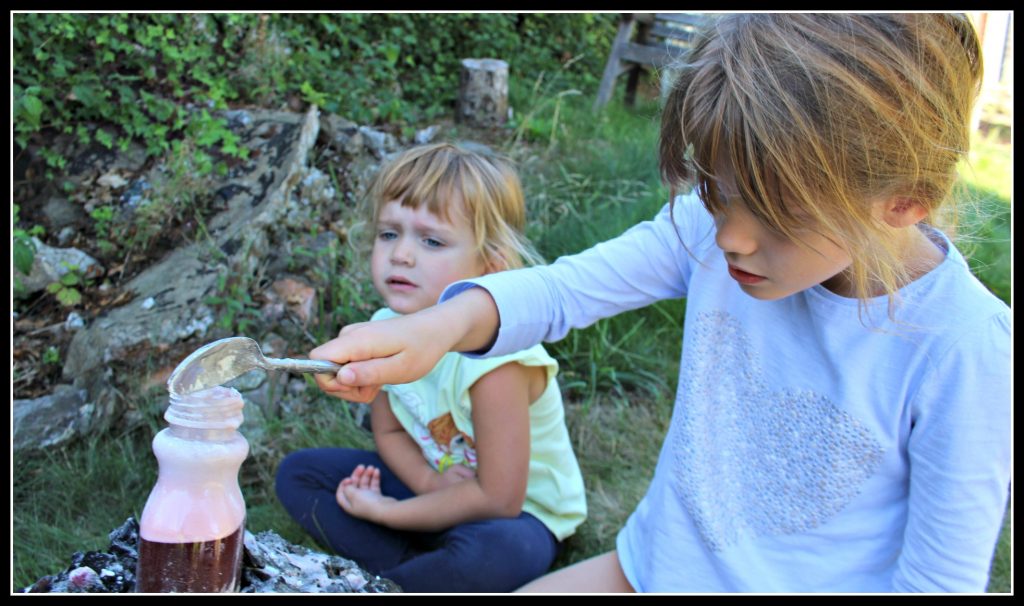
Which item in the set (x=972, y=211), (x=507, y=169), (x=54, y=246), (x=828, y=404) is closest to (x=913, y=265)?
(x=972, y=211)

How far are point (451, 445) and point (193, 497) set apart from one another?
3.44ft

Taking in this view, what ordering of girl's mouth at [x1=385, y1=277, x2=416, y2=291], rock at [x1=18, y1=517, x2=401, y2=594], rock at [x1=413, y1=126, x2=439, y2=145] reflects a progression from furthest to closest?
rock at [x1=413, y1=126, x2=439, y2=145], girl's mouth at [x1=385, y1=277, x2=416, y2=291], rock at [x1=18, y1=517, x2=401, y2=594]

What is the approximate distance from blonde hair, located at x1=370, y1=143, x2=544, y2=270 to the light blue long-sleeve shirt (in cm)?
44

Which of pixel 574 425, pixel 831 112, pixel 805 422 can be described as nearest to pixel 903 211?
pixel 831 112

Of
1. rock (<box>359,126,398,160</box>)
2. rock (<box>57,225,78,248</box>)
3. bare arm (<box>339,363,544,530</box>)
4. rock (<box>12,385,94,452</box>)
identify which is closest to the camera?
bare arm (<box>339,363,544,530</box>)

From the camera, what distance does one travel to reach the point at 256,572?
1023 millimetres

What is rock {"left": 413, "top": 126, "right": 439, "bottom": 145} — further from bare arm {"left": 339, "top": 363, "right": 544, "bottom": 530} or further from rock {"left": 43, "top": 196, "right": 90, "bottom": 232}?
bare arm {"left": 339, "top": 363, "right": 544, "bottom": 530}

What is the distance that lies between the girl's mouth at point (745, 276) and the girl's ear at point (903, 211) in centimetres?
17

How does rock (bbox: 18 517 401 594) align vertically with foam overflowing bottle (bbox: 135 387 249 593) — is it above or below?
below

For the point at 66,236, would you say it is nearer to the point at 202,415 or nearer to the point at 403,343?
the point at 403,343

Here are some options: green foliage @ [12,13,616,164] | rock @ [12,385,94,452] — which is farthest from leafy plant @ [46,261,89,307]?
green foliage @ [12,13,616,164]

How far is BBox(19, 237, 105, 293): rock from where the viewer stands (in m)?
2.65

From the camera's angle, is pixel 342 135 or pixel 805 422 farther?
pixel 342 135

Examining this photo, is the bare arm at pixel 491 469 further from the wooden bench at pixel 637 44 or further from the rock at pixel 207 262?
the wooden bench at pixel 637 44
